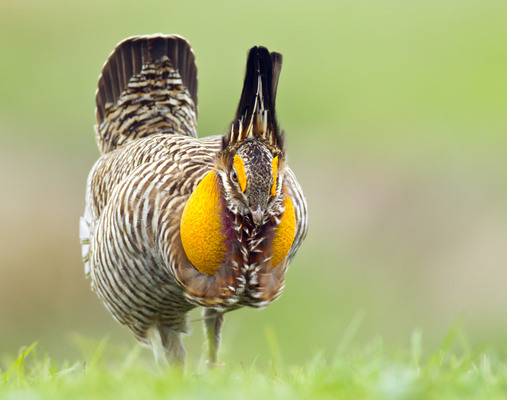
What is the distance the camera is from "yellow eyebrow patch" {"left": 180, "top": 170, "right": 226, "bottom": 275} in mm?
2615

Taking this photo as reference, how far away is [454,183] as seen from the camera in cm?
851

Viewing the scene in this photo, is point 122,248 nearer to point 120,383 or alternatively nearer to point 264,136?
point 264,136

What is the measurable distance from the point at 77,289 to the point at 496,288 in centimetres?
477

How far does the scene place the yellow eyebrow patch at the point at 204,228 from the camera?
2615 millimetres

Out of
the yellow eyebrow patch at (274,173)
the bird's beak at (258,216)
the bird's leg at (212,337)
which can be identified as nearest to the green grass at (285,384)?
the bird's beak at (258,216)

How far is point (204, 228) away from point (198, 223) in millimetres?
34

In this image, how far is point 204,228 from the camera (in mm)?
2639

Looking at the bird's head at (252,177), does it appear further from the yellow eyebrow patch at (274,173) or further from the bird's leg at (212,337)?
the bird's leg at (212,337)

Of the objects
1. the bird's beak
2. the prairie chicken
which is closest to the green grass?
the prairie chicken

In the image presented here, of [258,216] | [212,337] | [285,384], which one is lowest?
[212,337]

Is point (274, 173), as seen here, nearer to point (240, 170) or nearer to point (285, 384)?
point (240, 170)

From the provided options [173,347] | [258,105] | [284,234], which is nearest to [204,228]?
[284,234]

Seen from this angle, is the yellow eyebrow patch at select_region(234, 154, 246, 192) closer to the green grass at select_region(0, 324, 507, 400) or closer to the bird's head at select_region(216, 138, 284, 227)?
the bird's head at select_region(216, 138, 284, 227)

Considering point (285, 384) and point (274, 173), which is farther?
point (274, 173)
